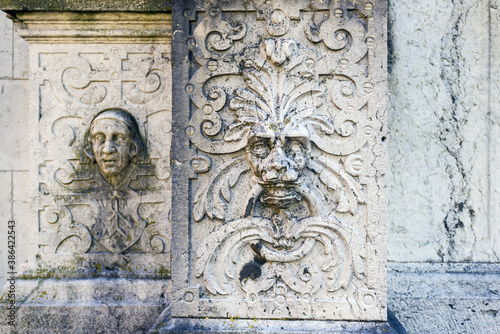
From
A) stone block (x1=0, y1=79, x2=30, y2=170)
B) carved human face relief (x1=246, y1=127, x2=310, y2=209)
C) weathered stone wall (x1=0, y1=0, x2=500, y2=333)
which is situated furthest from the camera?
stone block (x1=0, y1=79, x2=30, y2=170)

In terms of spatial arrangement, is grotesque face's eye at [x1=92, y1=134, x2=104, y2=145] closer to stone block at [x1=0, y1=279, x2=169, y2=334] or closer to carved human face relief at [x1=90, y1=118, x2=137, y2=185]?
carved human face relief at [x1=90, y1=118, x2=137, y2=185]

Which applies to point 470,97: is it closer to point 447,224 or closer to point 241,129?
point 447,224

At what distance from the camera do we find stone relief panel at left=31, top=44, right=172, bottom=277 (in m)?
2.20

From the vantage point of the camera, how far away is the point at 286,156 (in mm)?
1711

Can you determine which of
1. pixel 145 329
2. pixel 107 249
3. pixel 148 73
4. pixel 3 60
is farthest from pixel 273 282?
pixel 3 60

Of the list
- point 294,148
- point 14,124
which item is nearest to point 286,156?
Result: point 294,148

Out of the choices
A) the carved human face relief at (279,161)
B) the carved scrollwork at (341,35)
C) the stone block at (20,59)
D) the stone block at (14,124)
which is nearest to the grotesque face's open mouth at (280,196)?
the carved human face relief at (279,161)

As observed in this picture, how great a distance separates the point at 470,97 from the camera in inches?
89.2

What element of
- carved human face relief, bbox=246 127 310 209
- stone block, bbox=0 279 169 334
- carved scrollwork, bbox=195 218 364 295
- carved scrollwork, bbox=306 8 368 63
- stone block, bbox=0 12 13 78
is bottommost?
stone block, bbox=0 279 169 334

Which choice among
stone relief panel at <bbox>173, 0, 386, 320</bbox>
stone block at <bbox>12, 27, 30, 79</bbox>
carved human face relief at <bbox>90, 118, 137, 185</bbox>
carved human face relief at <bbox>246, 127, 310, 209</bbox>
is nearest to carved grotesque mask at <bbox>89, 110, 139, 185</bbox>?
carved human face relief at <bbox>90, 118, 137, 185</bbox>

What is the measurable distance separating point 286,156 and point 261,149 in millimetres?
109

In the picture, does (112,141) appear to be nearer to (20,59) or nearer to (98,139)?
(98,139)

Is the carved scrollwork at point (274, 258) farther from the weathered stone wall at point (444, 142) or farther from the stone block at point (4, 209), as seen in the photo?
the stone block at point (4, 209)

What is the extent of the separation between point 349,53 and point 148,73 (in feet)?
3.55
